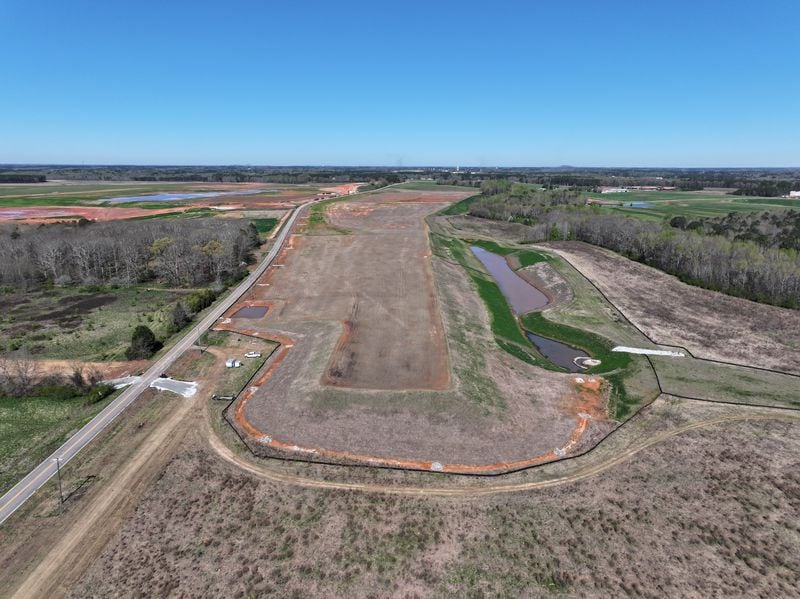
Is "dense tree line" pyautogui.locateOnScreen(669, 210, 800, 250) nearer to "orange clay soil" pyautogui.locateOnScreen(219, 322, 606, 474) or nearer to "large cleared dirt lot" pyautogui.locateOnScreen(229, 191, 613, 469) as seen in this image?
"large cleared dirt lot" pyautogui.locateOnScreen(229, 191, 613, 469)

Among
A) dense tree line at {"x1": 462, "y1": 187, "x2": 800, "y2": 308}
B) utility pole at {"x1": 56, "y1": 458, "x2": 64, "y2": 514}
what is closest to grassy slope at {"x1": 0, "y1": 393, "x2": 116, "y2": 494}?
utility pole at {"x1": 56, "y1": 458, "x2": 64, "y2": 514}

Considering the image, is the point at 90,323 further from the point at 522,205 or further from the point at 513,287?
the point at 522,205

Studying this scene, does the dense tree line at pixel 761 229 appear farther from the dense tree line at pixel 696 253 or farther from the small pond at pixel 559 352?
the small pond at pixel 559 352

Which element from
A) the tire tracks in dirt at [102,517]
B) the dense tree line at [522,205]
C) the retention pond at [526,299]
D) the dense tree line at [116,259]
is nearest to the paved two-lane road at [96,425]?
the tire tracks in dirt at [102,517]

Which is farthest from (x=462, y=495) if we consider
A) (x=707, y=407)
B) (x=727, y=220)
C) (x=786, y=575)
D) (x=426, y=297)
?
(x=727, y=220)

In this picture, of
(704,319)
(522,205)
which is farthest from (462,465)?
(522,205)

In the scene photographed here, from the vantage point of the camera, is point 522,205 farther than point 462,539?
Yes
